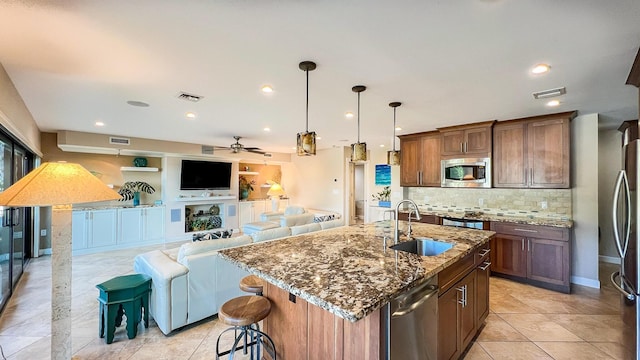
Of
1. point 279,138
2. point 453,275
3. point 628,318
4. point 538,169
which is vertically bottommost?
A: point 628,318

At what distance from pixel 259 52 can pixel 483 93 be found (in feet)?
8.02

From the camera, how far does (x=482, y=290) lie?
268cm

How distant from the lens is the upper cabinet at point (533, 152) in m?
3.79

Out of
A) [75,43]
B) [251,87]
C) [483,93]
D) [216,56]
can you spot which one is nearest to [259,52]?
[216,56]

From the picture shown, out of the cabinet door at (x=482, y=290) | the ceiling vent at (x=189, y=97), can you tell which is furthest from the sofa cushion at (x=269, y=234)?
the cabinet door at (x=482, y=290)

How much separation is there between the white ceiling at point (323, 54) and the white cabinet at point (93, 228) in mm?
2671

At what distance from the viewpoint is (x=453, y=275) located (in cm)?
207

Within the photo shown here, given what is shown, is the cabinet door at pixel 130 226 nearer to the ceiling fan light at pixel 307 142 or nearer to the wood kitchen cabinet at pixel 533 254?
the ceiling fan light at pixel 307 142

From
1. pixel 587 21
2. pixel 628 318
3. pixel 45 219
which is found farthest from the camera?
pixel 45 219

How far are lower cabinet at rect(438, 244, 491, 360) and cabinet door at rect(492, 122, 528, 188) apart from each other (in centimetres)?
211

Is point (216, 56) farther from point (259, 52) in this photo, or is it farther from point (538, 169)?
point (538, 169)

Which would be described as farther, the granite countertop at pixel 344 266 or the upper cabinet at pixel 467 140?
the upper cabinet at pixel 467 140

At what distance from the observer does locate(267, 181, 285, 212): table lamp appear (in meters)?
7.59

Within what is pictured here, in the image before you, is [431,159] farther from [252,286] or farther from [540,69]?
[252,286]
